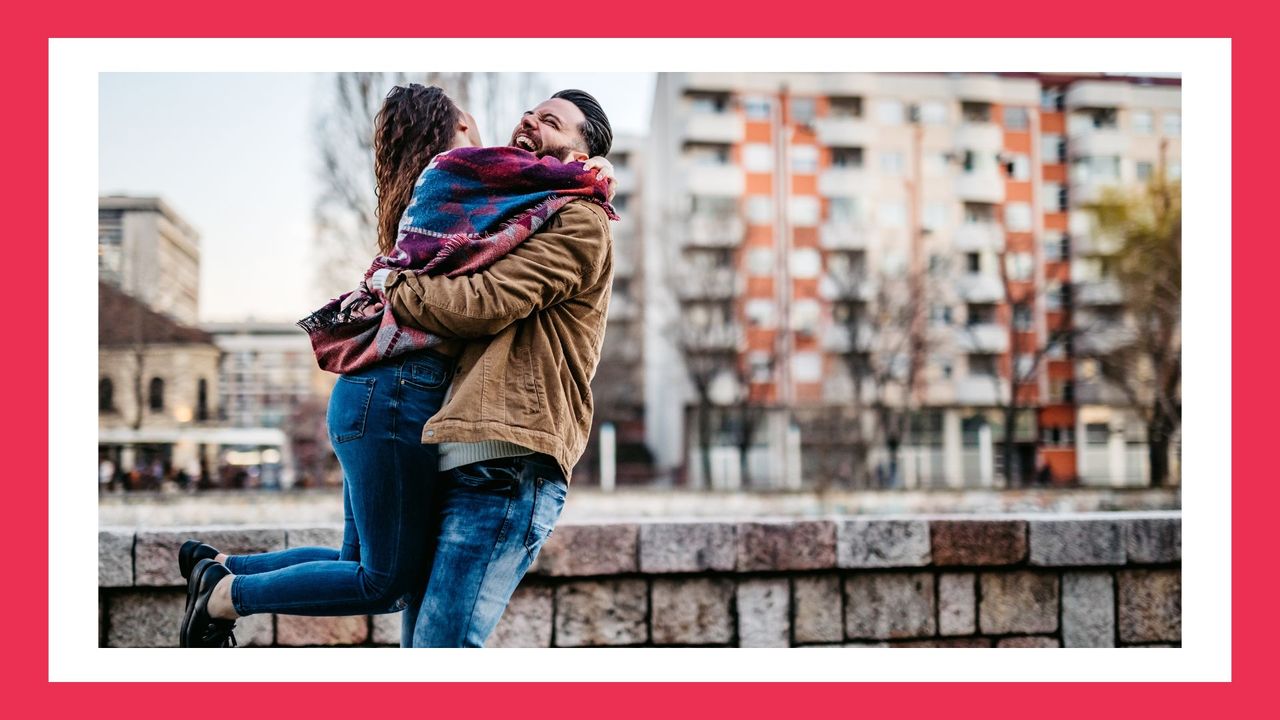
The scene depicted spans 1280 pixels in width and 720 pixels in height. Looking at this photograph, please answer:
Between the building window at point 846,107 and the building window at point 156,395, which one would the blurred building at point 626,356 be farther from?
the building window at point 156,395

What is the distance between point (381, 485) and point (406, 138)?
0.87 metres

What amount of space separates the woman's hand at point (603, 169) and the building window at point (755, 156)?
107 ft

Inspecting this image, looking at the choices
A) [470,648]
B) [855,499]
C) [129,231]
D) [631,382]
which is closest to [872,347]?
[631,382]

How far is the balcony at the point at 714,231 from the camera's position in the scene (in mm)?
28781

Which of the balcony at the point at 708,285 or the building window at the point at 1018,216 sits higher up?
the building window at the point at 1018,216

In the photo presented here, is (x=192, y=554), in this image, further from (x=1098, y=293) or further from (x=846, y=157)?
(x=846, y=157)

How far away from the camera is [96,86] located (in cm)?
361

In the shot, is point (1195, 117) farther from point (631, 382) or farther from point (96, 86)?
point (631, 382)

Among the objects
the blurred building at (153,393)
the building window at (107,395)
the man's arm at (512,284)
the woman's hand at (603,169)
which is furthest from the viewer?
the building window at (107,395)

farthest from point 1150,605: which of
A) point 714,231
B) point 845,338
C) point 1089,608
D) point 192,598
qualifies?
point 845,338

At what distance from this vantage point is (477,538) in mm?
2342

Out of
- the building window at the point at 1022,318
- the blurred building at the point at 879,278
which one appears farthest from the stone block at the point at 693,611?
the building window at the point at 1022,318

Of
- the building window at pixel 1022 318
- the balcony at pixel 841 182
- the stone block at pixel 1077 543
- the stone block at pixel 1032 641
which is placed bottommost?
the stone block at pixel 1032 641
